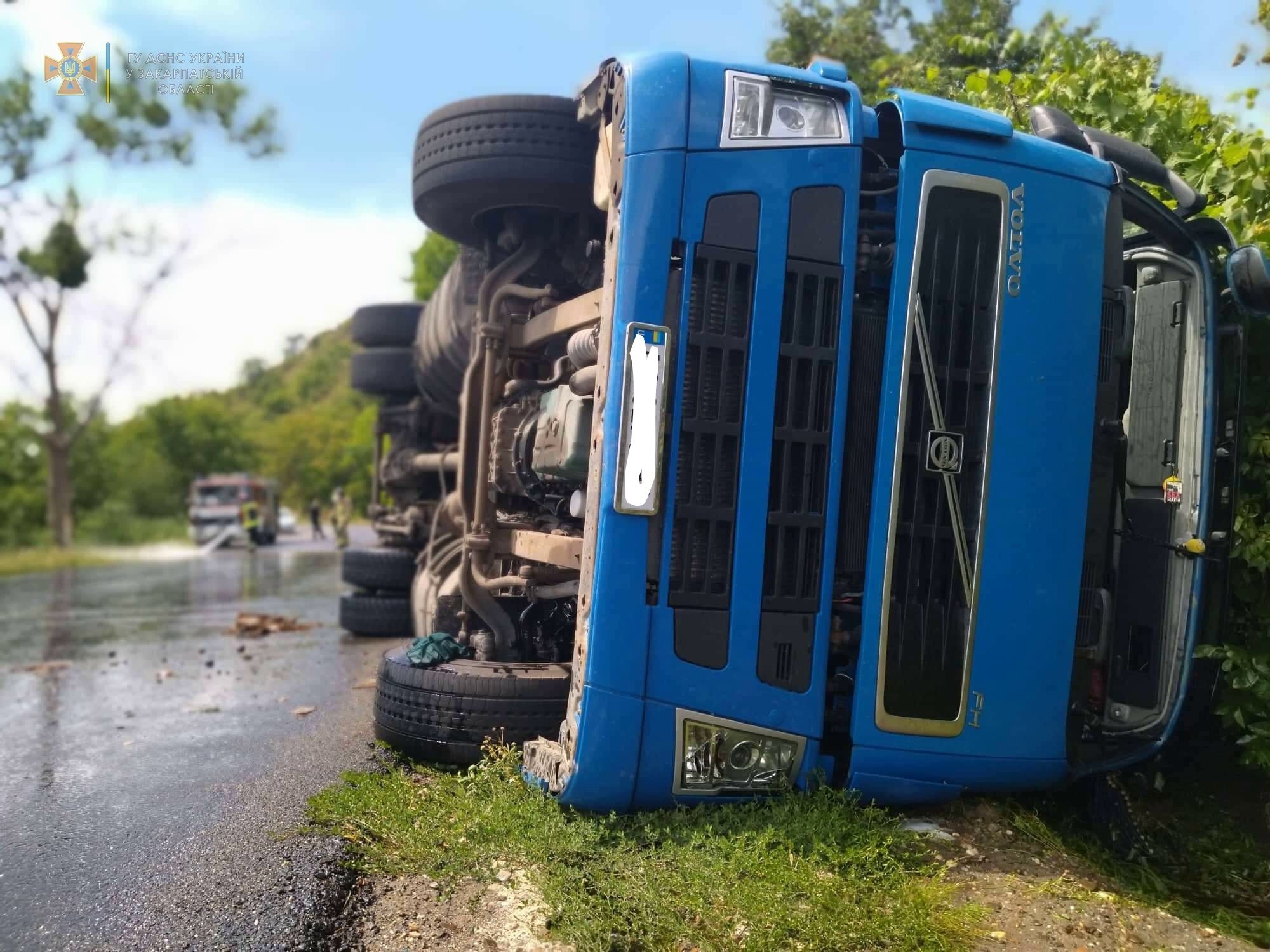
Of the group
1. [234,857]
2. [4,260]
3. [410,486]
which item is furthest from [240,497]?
[234,857]

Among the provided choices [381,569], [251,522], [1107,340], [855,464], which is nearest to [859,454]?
[855,464]

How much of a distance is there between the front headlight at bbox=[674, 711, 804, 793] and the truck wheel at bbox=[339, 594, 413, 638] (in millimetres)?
5530

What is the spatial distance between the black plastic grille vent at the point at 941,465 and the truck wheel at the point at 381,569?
558 cm

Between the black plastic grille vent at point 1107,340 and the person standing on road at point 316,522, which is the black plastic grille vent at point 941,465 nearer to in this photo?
the black plastic grille vent at point 1107,340

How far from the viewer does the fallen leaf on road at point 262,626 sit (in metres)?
9.23

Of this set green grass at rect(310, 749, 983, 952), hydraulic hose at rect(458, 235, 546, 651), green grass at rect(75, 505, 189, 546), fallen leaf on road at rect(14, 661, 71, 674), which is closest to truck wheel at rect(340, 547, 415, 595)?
fallen leaf on road at rect(14, 661, 71, 674)

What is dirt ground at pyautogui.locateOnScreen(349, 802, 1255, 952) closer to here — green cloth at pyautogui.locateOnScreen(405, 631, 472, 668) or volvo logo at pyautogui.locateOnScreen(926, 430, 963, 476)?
volvo logo at pyautogui.locateOnScreen(926, 430, 963, 476)

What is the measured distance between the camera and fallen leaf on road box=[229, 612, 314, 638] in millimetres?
9234

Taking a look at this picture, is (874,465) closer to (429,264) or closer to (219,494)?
(429,264)

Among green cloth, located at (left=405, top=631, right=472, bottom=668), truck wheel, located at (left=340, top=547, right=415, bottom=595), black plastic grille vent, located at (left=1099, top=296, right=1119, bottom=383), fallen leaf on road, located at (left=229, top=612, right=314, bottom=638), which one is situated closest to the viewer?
black plastic grille vent, located at (left=1099, top=296, right=1119, bottom=383)

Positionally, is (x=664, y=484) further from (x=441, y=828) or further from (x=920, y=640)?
(x=441, y=828)

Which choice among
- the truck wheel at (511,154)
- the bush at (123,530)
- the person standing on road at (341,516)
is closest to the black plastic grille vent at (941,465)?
the truck wheel at (511,154)

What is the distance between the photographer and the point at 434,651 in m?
4.23

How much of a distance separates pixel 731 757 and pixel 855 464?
967 millimetres
